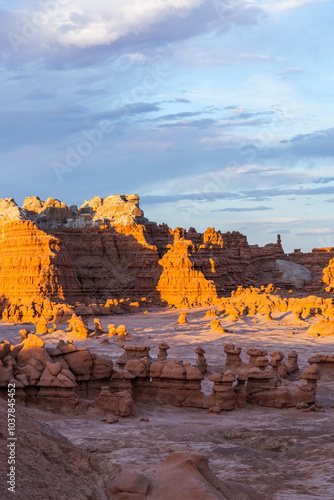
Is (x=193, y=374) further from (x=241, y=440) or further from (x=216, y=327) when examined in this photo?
(x=216, y=327)

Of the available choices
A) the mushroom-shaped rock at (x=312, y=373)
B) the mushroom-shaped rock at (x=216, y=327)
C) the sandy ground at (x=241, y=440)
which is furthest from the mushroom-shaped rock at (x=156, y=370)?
the mushroom-shaped rock at (x=216, y=327)

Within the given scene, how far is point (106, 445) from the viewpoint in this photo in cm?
976

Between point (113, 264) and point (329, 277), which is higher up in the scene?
point (113, 264)

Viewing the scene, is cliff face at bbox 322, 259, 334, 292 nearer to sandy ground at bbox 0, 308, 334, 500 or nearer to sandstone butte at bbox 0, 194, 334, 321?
sandstone butte at bbox 0, 194, 334, 321

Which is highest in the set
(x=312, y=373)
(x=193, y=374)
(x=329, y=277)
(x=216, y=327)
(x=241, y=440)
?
(x=329, y=277)

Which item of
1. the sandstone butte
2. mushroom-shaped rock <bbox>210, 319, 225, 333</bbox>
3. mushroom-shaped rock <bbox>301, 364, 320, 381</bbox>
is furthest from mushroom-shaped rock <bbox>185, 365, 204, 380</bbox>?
the sandstone butte

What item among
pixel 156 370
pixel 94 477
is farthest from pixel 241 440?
pixel 94 477

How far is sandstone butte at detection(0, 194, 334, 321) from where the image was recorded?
45250mm

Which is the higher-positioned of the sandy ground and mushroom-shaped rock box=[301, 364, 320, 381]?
mushroom-shaped rock box=[301, 364, 320, 381]

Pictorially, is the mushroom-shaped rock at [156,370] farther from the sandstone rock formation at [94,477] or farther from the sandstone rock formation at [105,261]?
the sandstone rock formation at [105,261]

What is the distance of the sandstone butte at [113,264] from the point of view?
45250 mm

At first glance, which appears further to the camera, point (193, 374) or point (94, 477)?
point (193, 374)

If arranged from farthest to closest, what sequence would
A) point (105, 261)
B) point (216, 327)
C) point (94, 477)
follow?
1. point (105, 261)
2. point (216, 327)
3. point (94, 477)

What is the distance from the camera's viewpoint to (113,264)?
54.8 metres
